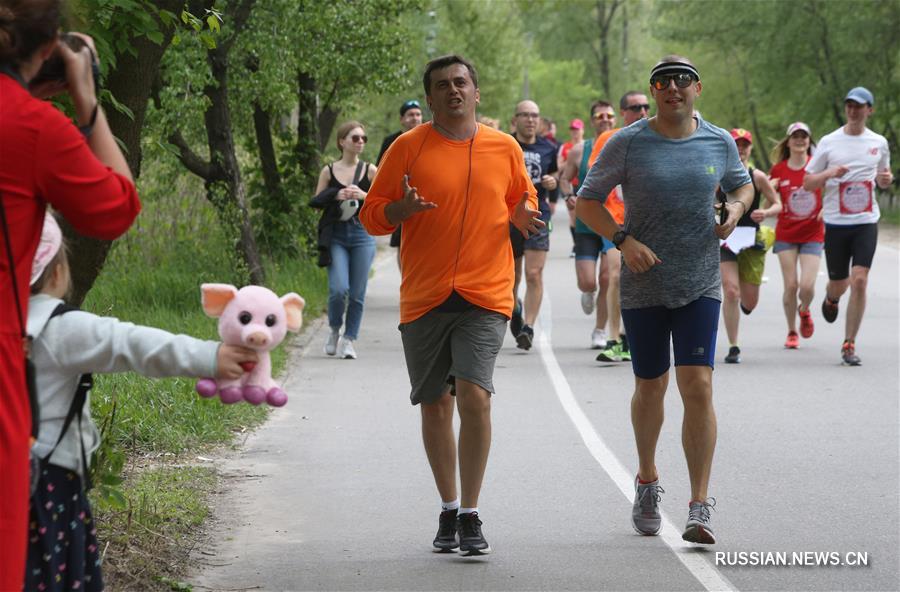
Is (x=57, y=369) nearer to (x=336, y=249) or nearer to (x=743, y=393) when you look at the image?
(x=743, y=393)

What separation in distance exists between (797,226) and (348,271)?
12.8 ft

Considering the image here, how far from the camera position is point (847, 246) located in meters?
13.5

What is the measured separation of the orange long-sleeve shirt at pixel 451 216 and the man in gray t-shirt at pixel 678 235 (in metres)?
0.47

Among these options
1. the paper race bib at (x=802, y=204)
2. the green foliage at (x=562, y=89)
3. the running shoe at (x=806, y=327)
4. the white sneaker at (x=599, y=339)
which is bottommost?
the white sneaker at (x=599, y=339)

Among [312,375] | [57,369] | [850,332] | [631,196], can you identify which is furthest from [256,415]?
[57,369]

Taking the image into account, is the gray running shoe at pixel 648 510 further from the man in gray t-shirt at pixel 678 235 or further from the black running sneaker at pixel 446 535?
the black running sneaker at pixel 446 535

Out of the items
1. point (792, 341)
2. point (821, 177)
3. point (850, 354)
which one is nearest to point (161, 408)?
point (821, 177)

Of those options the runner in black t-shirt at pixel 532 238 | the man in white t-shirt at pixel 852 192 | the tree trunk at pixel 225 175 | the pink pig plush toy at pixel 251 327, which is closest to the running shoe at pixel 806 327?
the man in white t-shirt at pixel 852 192

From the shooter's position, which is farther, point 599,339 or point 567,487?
point 599,339

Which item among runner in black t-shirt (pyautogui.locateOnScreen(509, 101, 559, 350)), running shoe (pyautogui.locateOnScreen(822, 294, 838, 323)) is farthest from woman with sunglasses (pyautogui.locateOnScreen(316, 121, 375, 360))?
running shoe (pyautogui.locateOnScreen(822, 294, 838, 323))

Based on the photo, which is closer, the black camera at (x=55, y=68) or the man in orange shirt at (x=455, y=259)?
the black camera at (x=55, y=68)

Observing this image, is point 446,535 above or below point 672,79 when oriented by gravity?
below

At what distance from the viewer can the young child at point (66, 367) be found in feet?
12.7

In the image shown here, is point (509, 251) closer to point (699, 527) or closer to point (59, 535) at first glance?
point (699, 527)
